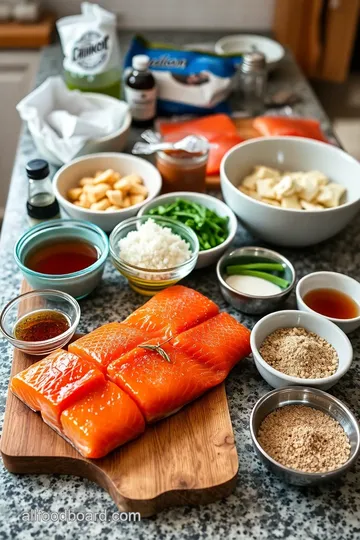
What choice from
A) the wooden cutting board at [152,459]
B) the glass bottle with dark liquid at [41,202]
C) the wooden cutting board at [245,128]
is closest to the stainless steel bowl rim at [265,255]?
the wooden cutting board at [152,459]

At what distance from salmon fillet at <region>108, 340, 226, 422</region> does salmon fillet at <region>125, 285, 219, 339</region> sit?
56 millimetres

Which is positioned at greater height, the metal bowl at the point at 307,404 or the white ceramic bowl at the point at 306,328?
the white ceramic bowl at the point at 306,328

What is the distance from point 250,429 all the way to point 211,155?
914mm

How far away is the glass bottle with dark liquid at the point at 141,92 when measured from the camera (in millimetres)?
1734

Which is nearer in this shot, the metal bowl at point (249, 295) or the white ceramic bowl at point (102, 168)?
the metal bowl at point (249, 295)

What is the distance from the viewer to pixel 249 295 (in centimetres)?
122

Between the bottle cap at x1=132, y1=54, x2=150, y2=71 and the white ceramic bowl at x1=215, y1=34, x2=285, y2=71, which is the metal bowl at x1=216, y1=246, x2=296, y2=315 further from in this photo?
the white ceramic bowl at x1=215, y1=34, x2=285, y2=71

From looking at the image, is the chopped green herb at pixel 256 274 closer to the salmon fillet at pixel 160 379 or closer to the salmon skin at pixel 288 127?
the salmon fillet at pixel 160 379

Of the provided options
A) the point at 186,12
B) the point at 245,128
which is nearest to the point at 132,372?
the point at 245,128

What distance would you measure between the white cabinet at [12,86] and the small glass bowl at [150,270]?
1155 mm

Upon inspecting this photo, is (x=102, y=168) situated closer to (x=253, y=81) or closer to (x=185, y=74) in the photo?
(x=185, y=74)

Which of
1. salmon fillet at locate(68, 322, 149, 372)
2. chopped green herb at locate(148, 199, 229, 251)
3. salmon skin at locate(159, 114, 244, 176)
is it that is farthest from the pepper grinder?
salmon fillet at locate(68, 322, 149, 372)

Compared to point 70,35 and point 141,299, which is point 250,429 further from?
point 70,35

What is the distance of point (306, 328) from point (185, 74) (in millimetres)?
1042
